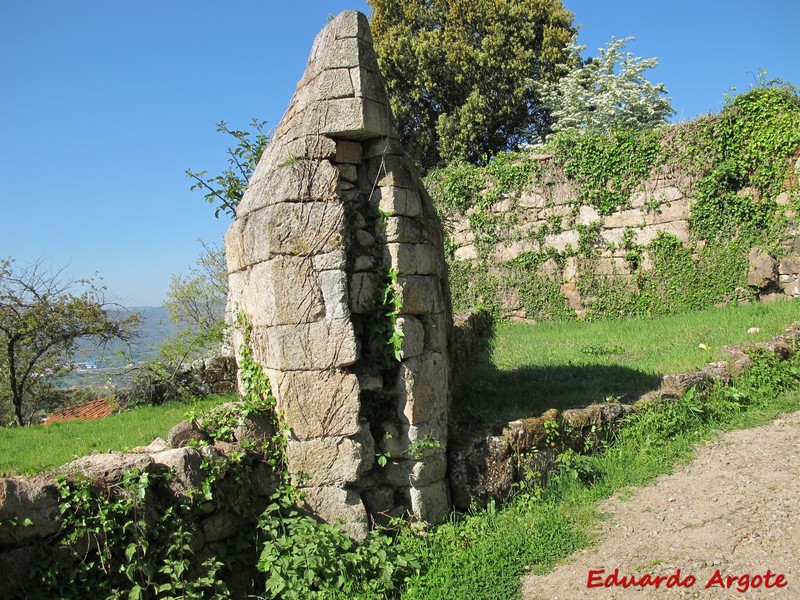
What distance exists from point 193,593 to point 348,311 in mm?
2216

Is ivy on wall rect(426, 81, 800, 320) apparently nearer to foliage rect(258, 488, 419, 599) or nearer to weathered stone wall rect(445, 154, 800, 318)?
weathered stone wall rect(445, 154, 800, 318)

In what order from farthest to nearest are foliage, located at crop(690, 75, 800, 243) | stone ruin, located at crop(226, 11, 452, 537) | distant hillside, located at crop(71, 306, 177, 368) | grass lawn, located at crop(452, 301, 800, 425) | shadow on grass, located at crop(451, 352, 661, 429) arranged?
distant hillside, located at crop(71, 306, 177, 368), foliage, located at crop(690, 75, 800, 243), grass lawn, located at crop(452, 301, 800, 425), shadow on grass, located at crop(451, 352, 661, 429), stone ruin, located at crop(226, 11, 452, 537)

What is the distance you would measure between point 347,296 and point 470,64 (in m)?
19.2

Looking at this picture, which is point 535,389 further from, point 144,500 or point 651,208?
point 651,208

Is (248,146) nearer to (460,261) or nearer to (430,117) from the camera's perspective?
(460,261)

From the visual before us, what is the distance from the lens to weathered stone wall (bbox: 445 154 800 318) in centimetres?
1134

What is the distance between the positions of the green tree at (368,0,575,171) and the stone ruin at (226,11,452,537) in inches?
657

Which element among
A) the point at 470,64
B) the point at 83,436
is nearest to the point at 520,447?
the point at 83,436

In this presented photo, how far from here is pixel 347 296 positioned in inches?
Answer: 202

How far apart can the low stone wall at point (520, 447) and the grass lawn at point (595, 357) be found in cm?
42

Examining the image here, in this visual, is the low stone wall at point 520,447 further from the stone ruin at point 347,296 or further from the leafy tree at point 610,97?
the leafy tree at point 610,97

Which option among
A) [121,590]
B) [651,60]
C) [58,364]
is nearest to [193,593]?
[121,590]

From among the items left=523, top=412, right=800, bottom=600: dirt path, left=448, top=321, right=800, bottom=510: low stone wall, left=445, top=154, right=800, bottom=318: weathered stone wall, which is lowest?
left=523, top=412, right=800, bottom=600: dirt path
